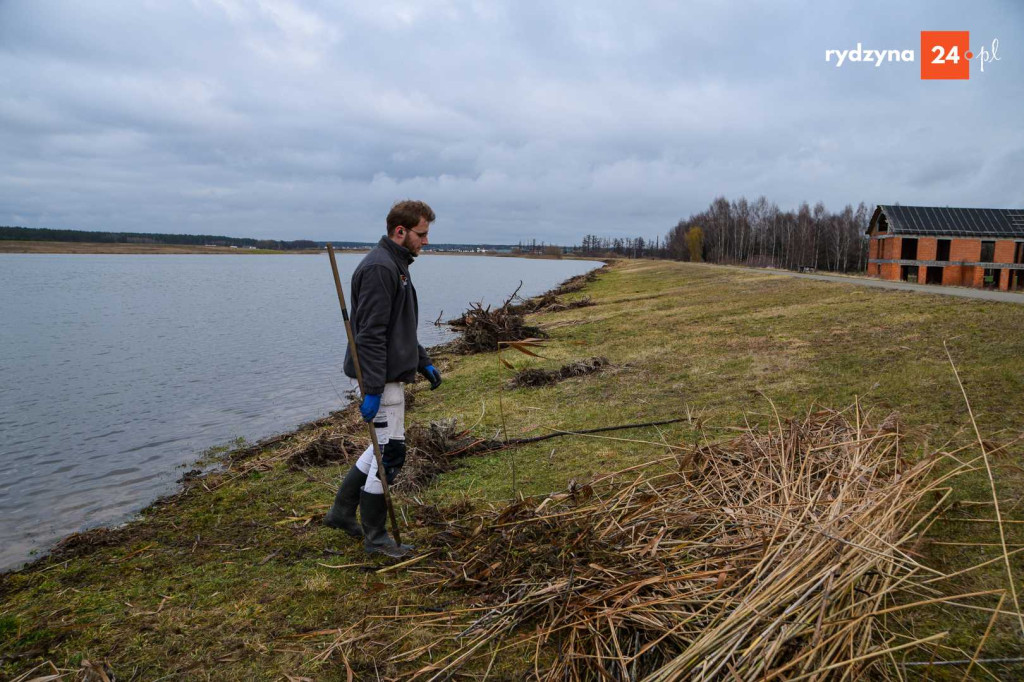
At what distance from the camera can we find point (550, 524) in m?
4.65

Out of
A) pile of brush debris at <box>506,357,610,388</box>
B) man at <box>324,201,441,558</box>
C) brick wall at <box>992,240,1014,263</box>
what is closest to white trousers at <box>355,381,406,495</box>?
man at <box>324,201,441,558</box>

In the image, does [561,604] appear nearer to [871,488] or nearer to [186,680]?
[186,680]

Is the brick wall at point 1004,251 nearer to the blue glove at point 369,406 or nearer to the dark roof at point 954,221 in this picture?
the dark roof at point 954,221

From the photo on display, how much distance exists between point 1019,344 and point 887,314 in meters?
4.37

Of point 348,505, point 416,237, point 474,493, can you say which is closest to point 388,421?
point 348,505

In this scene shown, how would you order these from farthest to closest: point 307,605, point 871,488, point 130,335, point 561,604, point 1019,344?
1. point 130,335
2. point 1019,344
3. point 871,488
4. point 307,605
5. point 561,604

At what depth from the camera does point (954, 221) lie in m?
41.0

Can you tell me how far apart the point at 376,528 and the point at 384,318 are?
177 centimetres

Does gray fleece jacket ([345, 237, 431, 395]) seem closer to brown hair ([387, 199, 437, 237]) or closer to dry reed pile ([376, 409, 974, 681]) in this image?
brown hair ([387, 199, 437, 237])

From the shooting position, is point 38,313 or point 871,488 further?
point 38,313

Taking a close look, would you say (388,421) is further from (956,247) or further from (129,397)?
(956,247)

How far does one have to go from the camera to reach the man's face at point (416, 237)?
4.75m

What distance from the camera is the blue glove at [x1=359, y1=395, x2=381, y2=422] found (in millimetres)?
4430

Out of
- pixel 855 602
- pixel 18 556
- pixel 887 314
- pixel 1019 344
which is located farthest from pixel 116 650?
pixel 887 314
